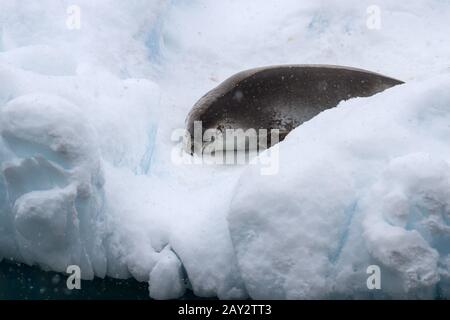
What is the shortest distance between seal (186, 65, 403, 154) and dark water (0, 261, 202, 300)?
1.94 m

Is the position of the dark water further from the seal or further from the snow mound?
the seal

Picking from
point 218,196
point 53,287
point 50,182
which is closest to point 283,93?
point 218,196

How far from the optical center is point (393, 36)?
6410 millimetres

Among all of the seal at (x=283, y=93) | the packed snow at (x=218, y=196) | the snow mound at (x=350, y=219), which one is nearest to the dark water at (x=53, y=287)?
the packed snow at (x=218, y=196)

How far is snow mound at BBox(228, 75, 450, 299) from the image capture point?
3365 millimetres

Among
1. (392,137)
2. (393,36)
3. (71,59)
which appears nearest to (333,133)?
(392,137)

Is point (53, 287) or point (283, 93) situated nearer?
point (53, 287)

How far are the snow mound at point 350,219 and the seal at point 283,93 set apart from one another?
182 centimetres

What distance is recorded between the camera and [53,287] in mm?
3736

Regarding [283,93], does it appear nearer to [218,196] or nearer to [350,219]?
[218,196]

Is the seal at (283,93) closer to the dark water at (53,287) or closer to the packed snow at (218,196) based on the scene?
the packed snow at (218,196)

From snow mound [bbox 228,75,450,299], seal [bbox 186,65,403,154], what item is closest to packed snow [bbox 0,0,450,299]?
snow mound [bbox 228,75,450,299]

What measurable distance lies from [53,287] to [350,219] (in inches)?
58.4

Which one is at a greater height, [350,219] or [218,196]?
[218,196]
